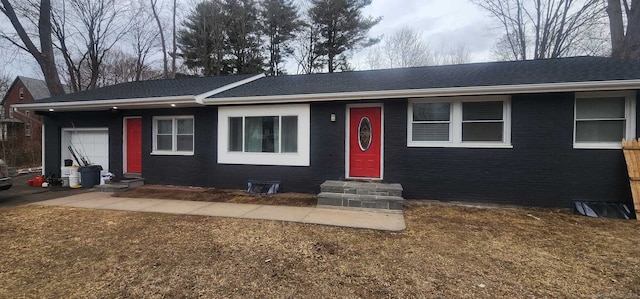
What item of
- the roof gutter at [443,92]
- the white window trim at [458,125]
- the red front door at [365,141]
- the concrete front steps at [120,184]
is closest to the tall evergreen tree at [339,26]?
the roof gutter at [443,92]

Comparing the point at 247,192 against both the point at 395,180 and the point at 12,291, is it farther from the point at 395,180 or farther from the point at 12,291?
the point at 12,291

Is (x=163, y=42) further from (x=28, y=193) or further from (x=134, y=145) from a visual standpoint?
(x=28, y=193)

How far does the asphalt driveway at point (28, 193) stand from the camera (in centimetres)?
718

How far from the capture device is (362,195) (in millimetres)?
6523

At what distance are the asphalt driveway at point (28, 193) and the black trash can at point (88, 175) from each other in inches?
10.0

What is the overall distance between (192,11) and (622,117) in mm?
22733

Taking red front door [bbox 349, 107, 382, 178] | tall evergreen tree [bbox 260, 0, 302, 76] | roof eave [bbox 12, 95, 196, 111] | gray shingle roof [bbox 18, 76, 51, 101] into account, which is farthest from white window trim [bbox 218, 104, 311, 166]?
gray shingle roof [bbox 18, 76, 51, 101]

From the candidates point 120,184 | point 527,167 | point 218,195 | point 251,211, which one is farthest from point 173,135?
point 527,167

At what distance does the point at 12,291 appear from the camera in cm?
291

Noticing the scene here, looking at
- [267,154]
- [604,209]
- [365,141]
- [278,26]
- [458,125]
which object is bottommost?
[604,209]

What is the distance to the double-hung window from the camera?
9172mm

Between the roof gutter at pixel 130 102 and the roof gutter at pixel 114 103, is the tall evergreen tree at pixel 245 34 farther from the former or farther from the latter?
the roof gutter at pixel 114 103

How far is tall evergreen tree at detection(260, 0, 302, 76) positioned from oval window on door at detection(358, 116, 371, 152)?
1400cm

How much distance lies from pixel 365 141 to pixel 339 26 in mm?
13635
